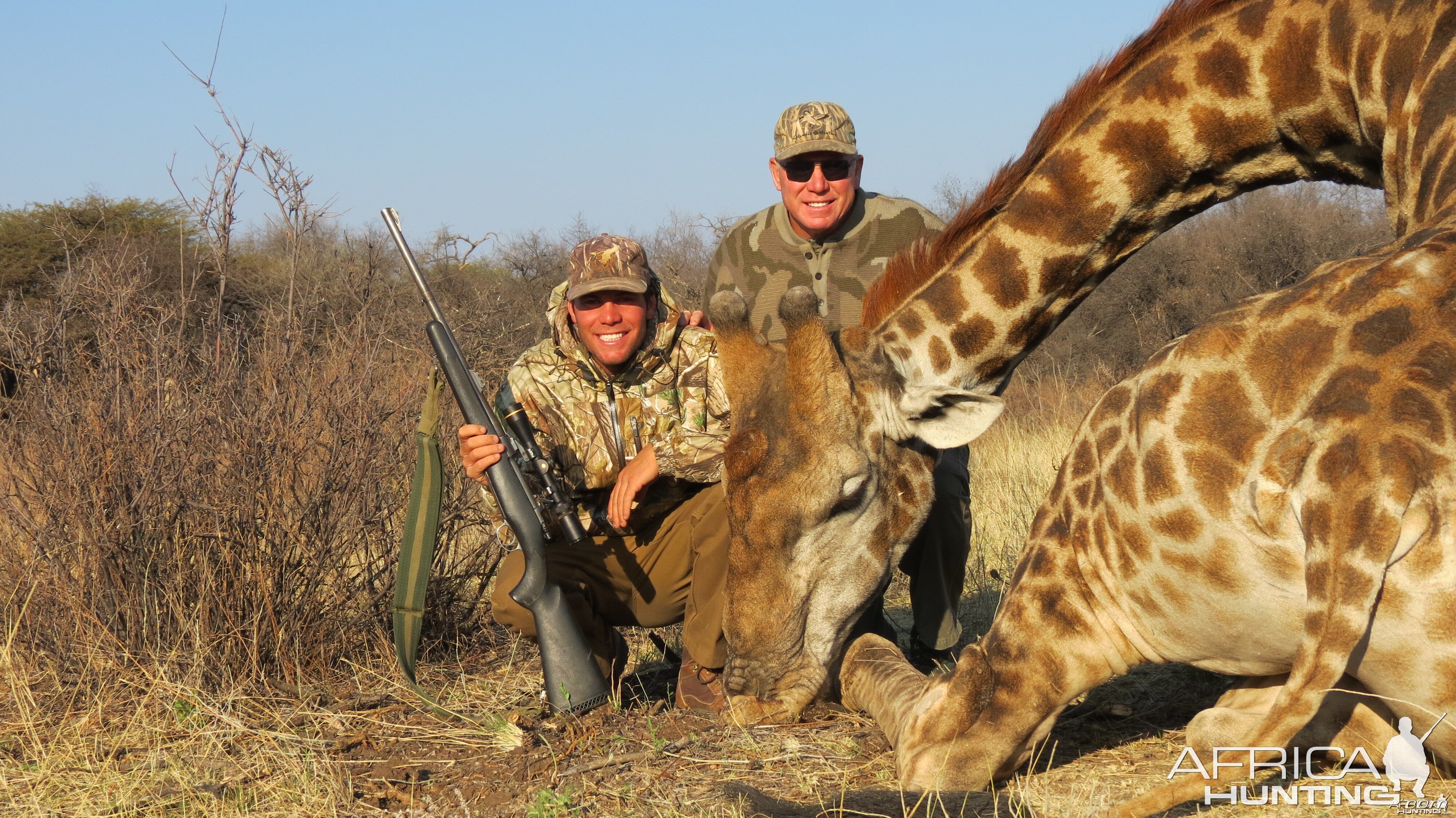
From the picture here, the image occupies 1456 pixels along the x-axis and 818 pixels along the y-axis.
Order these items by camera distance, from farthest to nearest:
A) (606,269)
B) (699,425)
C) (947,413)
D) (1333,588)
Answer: (699,425) < (606,269) < (947,413) < (1333,588)

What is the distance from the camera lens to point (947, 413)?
4.05m

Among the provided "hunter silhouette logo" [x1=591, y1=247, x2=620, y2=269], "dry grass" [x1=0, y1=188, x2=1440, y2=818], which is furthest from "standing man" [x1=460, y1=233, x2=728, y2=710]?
"dry grass" [x1=0, y1=188, x2=1440, y2=818]

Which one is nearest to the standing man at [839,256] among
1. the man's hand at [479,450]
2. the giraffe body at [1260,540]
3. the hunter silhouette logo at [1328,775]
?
the giraffe body at [1260,540]

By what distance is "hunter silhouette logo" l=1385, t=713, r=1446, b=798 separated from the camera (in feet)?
10.0

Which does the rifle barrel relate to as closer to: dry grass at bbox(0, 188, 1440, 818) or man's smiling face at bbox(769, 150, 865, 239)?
dry grass at bbox(0, 188, 1440, 818)

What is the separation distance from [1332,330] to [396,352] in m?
6.05

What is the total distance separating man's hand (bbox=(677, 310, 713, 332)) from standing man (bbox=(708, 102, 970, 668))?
12.6 inches

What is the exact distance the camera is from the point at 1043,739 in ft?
11.7

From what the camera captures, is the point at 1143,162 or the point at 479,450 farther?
the point at 479,450

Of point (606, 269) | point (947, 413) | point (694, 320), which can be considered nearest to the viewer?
point (947, 413)

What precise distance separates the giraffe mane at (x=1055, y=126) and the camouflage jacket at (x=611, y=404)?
35.7 inches

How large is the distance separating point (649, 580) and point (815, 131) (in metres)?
2.11

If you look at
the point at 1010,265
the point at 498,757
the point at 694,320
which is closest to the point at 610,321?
the point at 694,320

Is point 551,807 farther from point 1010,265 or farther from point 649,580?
point 1010,265
